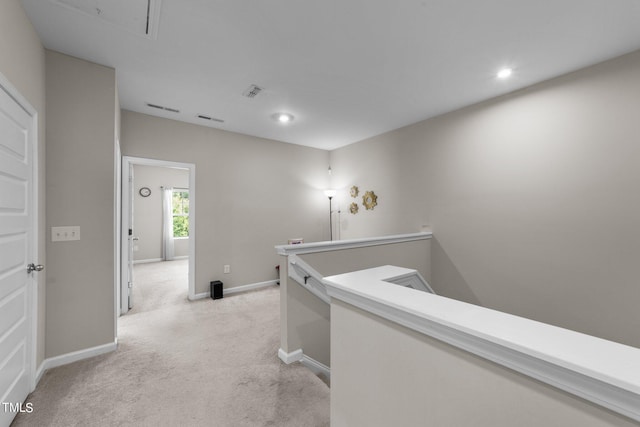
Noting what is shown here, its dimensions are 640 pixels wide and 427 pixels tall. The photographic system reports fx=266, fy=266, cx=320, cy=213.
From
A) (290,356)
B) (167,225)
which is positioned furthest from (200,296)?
(167,225)

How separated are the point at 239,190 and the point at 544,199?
387cm

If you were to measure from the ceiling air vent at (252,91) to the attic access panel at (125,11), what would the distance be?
3.19 ft

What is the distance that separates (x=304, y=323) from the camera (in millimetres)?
2377

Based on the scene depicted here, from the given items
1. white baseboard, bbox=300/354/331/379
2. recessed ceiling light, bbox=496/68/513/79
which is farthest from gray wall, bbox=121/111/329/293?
recessed ceiling light, bbox=496/68/513/79

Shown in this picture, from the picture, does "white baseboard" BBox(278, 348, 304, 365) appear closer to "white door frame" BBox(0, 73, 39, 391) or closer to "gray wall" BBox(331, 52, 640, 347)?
"white door frame" BBox(0, 73, 39, 391)

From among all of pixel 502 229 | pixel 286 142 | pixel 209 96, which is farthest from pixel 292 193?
pixel 502 229

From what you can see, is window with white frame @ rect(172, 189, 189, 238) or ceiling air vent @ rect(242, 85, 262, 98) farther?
window with white frame @ rect(172, 189, 189, 238)

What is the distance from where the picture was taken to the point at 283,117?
11.7 ft

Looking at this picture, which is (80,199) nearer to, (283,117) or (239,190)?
(239,190)

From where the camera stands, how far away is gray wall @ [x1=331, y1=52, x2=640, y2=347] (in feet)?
7.46

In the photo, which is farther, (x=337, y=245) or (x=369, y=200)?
(x=369, y=200)

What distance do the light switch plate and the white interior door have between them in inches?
12.7

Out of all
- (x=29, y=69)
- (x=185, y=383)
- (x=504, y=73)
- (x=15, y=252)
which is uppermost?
(x=504, y=73)

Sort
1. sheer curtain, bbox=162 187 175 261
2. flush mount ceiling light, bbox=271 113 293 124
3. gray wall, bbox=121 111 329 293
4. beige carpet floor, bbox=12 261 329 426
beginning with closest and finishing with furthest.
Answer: beige carpet floor, bbox=12 261 329 426
flush mount ceiling light, bbox=271 113 293 124
gray wall, bbox=121 111 329 293
sheer curtain, bbox=162 187 175 261
